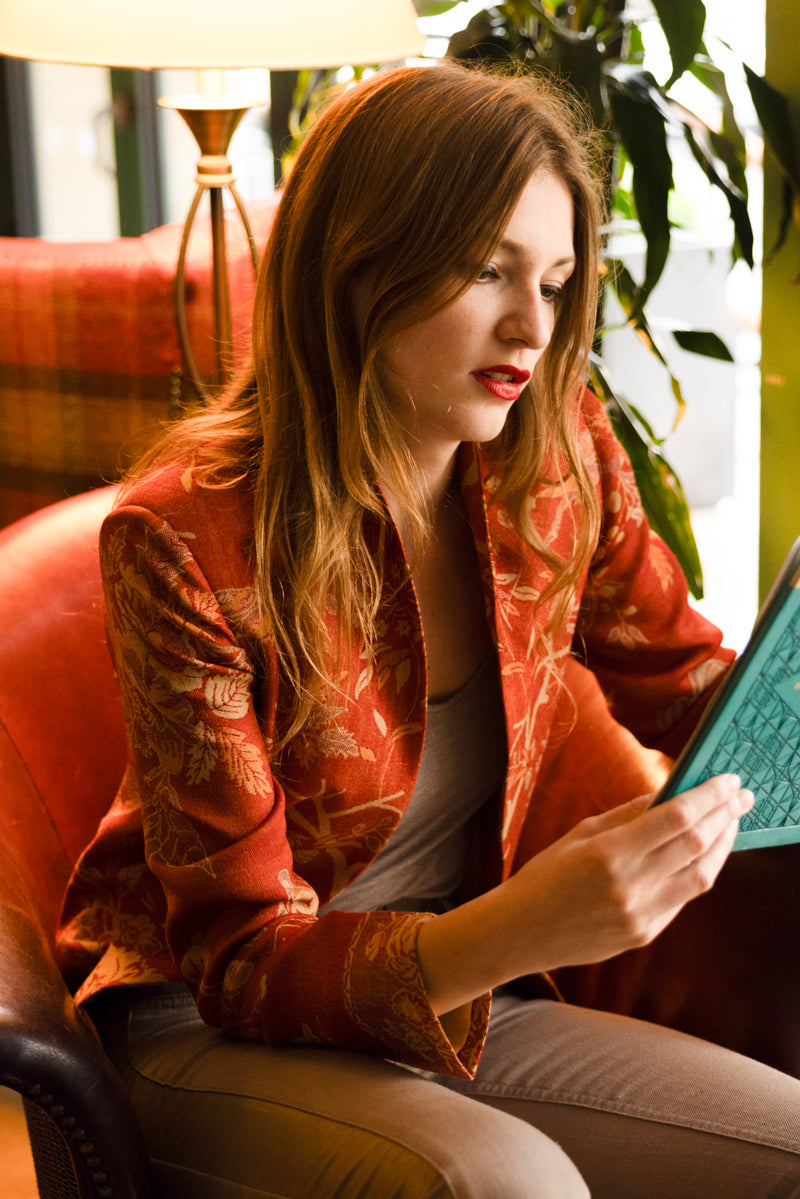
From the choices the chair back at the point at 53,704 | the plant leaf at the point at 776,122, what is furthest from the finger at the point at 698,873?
the plant leaf at the point at 776,122

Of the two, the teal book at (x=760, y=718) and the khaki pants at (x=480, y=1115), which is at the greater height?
the teal book at (x=760, y=718)

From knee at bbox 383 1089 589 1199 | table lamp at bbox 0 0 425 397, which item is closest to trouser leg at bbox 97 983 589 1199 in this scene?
knee at bbox 383 1089 589 1199

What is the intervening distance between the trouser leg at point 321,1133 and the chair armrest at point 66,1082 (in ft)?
0.21

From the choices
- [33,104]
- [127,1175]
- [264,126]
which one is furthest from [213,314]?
[33,104]

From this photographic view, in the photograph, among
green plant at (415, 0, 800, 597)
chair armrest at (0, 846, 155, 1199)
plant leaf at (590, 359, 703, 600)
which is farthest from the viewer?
plant leaf at (590, 359, 703, 600)

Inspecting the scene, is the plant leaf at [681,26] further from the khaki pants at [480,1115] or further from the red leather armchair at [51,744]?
the khaki pants at [480,1115]

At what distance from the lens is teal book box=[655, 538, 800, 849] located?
33.2 inches

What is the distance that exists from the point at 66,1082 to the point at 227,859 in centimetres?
19

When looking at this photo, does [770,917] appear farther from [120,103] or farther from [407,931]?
[120,103]

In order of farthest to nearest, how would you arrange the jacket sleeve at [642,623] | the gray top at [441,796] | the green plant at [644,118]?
the green plant at [644,118], the jacket sleeve at [642,623], the gray top at [441,796]

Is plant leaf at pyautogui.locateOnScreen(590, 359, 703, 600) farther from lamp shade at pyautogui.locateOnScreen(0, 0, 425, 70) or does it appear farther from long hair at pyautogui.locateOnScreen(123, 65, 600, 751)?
long hair at pyautogui.locateOnScreen(123, 65, 600, 751)

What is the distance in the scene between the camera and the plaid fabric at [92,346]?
1.99 meters

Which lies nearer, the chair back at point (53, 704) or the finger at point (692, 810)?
the finger at point (692, 810)

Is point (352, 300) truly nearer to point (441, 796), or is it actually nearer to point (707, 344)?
point (441, 796)
